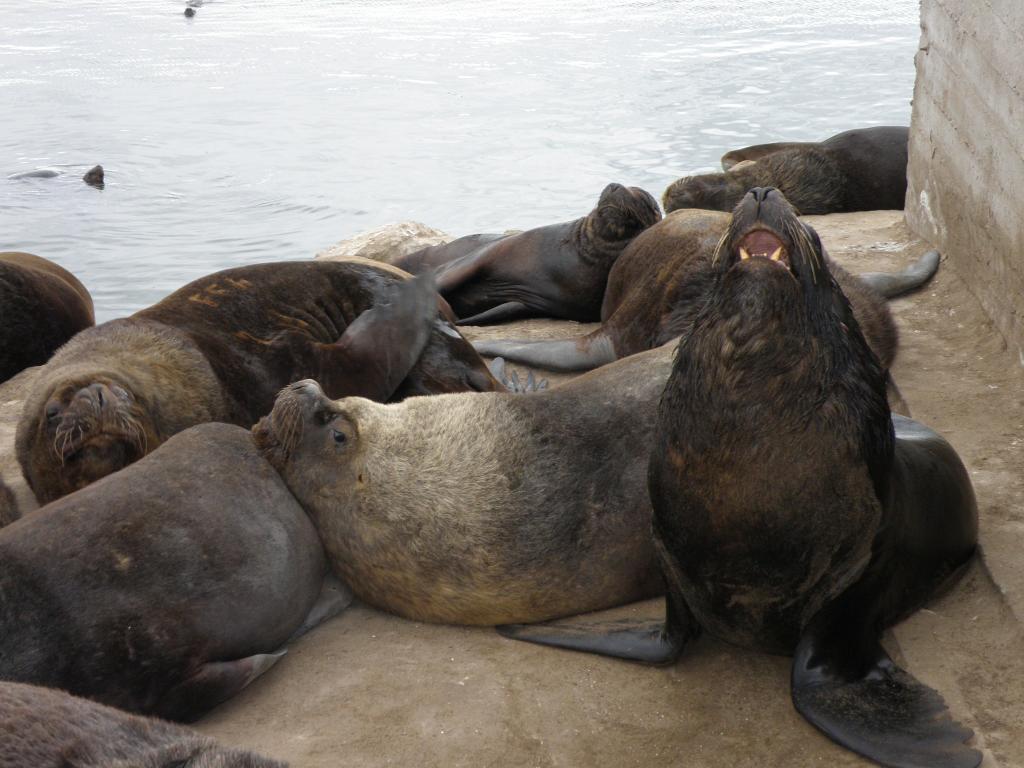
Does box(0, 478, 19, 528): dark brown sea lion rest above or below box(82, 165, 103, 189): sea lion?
above

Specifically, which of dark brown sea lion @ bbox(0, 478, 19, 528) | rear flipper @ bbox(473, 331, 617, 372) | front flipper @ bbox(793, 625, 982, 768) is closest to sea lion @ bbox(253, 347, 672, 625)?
front flipper @ bbox(793, 625, 982, 768)

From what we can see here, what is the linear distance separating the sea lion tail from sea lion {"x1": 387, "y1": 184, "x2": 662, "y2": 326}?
5.08 feet

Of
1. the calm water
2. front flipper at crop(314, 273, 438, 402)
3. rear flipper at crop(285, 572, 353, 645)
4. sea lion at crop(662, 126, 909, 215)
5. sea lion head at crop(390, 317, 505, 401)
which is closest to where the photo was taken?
rear flipper at crop(285, 572, 353, 645)

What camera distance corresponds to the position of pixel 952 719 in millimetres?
3172

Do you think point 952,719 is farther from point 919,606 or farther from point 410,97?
point 410,97

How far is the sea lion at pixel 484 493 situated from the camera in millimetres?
3994

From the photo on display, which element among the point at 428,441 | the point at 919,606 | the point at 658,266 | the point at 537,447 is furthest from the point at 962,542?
the point at 658,266

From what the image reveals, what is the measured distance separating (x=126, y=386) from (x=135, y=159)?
46.1 ft

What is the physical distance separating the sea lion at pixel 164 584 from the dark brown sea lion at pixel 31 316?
3.29m

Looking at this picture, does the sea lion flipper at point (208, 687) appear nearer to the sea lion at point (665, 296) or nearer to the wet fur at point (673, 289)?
the wet fur at point (673, 289)

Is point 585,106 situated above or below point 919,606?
below

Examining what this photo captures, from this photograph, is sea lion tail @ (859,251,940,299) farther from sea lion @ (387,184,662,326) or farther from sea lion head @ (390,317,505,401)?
sea lion head @ (390,317,505,401)

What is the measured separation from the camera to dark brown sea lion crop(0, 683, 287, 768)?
6.20 ft

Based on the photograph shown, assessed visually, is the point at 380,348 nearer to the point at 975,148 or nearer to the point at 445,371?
the point at 445,371
